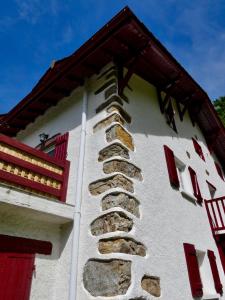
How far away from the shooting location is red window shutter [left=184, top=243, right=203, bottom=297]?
435cm

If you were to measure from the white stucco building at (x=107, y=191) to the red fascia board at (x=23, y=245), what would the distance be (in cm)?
1

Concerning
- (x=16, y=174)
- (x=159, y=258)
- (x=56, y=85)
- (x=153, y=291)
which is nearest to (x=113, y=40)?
(x=56, y=85)

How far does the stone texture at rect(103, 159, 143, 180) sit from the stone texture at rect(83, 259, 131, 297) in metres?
1.33

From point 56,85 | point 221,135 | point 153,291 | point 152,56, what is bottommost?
point 153,291

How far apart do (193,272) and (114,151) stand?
2640 millimetres

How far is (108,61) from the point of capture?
5.64m

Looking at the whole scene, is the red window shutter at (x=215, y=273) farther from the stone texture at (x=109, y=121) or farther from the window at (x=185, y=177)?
the stone texture at (x=109, y=121)

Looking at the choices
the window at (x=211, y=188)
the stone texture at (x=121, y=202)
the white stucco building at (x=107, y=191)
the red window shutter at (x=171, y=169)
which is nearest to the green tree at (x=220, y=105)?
the window at (x=211, y=188)

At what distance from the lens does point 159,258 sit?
3.77m

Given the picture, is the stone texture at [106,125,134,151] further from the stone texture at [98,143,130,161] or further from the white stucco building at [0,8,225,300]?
the stone texture at [98,143,130,161]

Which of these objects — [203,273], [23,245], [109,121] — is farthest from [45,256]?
[203,273]

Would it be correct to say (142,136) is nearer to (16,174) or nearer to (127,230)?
(127,230)

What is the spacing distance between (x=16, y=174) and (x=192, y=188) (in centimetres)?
453

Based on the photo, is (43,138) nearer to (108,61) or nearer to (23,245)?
(108,61)
